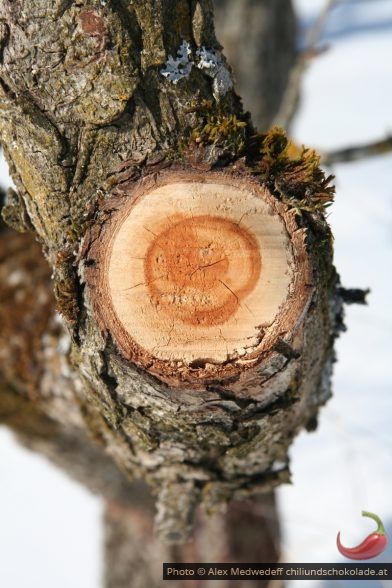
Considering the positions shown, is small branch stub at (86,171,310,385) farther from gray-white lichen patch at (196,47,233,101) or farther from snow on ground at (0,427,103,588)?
snow on ground at (0,427,103,588)

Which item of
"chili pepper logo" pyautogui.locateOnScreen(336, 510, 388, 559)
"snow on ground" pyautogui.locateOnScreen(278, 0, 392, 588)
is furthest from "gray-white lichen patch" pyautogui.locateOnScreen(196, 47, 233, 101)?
"snow on ground" pyautogui.locateOnScreen(278, 0, 392, 588)

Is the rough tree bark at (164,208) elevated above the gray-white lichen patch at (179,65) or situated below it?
below

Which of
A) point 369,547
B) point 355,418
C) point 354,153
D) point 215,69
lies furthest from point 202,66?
point 355,418

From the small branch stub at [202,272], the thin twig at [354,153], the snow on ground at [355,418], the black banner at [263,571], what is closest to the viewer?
the small branch stub at [202,272]

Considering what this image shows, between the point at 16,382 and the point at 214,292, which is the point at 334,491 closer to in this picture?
the point at 16,382

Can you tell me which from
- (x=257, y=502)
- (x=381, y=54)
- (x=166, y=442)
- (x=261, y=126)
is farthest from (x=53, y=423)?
(x=381, y=54)

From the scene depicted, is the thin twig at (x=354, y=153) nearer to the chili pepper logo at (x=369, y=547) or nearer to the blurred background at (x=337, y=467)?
the blurred background at (x=337, y=467)

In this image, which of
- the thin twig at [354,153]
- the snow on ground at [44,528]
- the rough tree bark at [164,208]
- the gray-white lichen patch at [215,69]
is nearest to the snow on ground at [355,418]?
the thin twig at [354,153]
